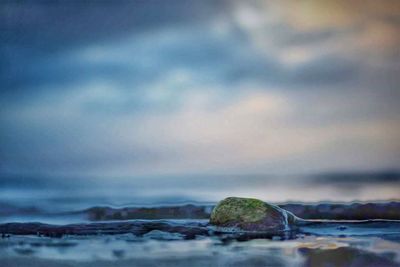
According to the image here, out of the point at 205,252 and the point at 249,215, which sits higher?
the point at 249,215

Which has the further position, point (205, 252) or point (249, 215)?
point (249, 215)

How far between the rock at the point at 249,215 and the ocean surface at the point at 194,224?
51 mm

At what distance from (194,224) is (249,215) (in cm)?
29

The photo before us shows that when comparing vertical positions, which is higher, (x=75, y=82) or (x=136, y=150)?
(x=75, y=82)

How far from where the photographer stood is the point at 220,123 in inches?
182

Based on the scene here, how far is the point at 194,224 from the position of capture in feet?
14.9

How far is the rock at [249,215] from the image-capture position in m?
4.49

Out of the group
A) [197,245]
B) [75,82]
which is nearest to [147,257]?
[197,245]

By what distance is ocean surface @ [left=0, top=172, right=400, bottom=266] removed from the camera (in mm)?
4246

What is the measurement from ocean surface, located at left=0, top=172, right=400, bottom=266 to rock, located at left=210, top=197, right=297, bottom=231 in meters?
0.05

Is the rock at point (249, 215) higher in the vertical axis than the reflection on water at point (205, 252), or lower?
higher

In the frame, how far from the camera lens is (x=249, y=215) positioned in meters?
4.49

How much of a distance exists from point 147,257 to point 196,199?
0.49m

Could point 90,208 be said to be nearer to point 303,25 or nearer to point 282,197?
point 282,197
